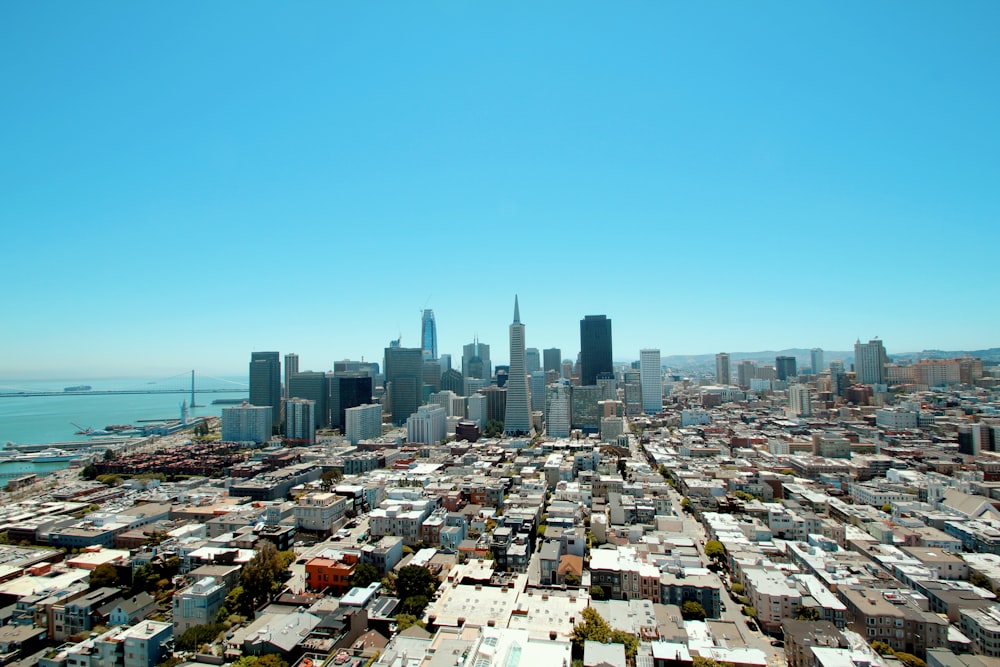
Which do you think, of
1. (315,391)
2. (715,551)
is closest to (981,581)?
(715,551)

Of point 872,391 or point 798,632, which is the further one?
point 872,391

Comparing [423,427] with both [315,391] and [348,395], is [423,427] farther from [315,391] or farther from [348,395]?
[315,391]

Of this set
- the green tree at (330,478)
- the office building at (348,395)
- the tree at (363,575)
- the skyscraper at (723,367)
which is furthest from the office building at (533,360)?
the tree at (363,575)

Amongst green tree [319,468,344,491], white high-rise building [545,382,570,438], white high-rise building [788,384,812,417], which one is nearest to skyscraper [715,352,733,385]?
white high-rise building [788,384,812,417]

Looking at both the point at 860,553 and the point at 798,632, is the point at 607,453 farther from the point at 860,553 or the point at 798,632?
the point at 798,632

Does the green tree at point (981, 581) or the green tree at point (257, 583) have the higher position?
the green tree at point (257, 583)

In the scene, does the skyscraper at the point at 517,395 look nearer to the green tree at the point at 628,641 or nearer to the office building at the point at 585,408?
the office building at the point at 585,408

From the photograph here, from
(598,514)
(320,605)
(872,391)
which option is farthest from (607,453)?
(872,391)
